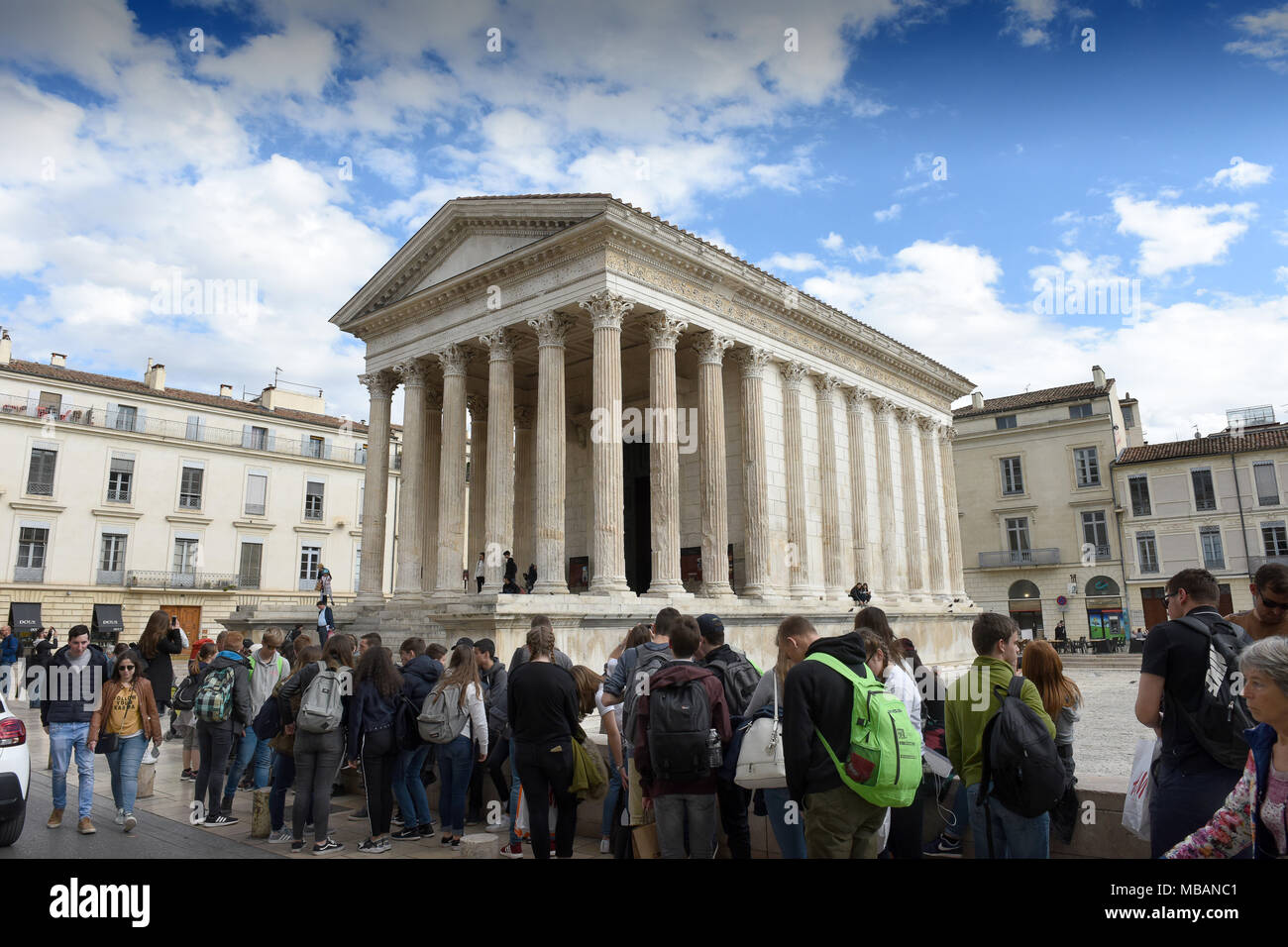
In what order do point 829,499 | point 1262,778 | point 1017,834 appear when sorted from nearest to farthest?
point 1262,778 → point 1017,834 → point 829,499

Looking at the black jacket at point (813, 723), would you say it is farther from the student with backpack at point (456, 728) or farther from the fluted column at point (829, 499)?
the fluted column at point (829, 499)

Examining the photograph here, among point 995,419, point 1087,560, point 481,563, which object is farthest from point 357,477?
point 1087,560

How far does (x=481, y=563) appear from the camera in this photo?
22.5m

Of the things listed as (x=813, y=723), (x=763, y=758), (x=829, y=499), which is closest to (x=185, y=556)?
(x=829, y=499)

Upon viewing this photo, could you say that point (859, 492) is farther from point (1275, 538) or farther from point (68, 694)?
point (1275, 538)

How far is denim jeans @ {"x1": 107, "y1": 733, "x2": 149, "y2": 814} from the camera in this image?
760 centimetres

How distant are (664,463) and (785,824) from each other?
14.1 metres

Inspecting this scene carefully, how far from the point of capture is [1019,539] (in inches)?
1602

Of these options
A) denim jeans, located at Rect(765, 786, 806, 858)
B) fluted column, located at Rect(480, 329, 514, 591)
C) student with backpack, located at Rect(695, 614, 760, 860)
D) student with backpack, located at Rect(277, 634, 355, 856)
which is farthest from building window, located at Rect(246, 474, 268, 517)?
denim jeans, located at Rect(765, 786, 806, 858)

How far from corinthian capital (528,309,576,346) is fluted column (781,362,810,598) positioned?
6778 mm

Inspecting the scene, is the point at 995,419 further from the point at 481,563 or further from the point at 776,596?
the point at 481,563

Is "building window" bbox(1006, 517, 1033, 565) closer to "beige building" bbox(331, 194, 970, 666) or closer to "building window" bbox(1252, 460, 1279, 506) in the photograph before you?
"building window" bbox(1252, 460, 1279, 506)
